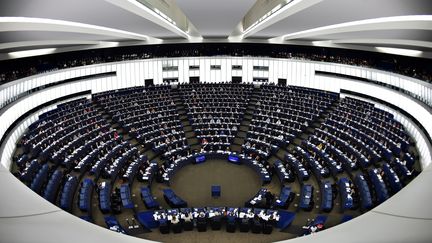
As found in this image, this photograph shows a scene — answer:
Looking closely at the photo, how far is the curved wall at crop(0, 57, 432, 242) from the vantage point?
2.82 meters

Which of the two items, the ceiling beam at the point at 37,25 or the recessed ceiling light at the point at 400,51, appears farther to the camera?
the recessed ceiling light at the point at 400,51

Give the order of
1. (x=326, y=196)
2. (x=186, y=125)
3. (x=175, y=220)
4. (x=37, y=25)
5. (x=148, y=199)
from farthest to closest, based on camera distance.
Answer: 1. (x=186, y=125)
2. (x=148, y=199)
3. (x=326, y=196)
4. (x=175, y=220)
5. (x=37, y=25)

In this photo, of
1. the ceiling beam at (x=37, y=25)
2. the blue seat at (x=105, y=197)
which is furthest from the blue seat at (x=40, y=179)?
the ceiling beam at (x=37, y=25)

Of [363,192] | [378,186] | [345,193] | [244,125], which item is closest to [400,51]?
[244,125]

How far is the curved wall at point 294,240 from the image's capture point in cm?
282

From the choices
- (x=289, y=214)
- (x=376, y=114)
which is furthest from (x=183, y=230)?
(x=376, y=114)

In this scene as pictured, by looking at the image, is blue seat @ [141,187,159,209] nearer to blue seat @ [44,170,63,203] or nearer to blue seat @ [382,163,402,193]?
blue seat @ [44,170,63,203]

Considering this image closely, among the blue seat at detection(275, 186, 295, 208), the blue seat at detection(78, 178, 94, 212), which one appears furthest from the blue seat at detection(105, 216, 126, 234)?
the blue seat at detection(275, 186, 295, 208)

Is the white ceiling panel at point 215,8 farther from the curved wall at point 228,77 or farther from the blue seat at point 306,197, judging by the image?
the curved wall at point 228,77

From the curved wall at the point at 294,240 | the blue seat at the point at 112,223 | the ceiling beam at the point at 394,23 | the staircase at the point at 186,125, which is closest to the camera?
the curved wall at the point at 294,240

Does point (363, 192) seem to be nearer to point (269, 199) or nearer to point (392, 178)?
point (392, 178)

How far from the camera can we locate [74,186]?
21172mm

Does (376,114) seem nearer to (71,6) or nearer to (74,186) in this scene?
(74,186)

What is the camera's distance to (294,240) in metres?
2.96
